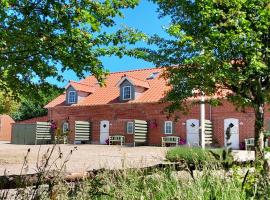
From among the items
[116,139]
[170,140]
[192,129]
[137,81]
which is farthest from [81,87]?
[192,129]

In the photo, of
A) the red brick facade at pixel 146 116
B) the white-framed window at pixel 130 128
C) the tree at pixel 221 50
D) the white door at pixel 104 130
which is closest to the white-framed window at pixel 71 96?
the red brick facade at pixel 146 116

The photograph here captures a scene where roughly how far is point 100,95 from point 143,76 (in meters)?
4.61

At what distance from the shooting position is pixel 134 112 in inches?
1462

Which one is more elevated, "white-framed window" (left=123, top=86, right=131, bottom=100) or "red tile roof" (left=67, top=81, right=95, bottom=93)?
"red tile roof" (left=67, top=81, right=95, bottom=93)

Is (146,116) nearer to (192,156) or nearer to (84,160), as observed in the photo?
(84,160)

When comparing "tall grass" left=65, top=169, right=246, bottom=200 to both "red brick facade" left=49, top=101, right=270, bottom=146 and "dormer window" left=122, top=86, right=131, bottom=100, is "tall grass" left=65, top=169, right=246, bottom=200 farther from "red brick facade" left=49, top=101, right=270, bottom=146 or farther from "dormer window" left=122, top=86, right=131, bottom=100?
"dormer window" left=122, top=86, right=131, bottom=100

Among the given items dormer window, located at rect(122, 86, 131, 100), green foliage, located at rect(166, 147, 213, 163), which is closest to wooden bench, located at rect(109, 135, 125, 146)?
dormer window, located at rect(122, 86, 131, 100)

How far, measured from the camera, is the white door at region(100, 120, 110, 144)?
38.6 metres

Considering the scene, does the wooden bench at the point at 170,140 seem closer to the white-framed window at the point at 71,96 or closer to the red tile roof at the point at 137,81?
the red tile roof at the point at 137,81

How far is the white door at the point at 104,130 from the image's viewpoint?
127 feet

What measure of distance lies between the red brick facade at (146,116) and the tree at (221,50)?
767 inches

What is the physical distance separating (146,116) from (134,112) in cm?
140

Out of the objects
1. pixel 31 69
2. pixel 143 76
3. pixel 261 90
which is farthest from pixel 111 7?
pixel 143 76

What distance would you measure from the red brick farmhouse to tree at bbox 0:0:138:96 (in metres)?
24.5
